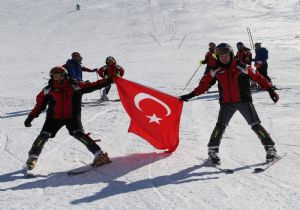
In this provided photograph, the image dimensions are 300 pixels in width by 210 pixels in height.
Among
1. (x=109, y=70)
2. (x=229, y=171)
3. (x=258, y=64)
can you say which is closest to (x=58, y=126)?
(x=229, y=171)

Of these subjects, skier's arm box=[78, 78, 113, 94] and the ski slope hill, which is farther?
skier's arm box=[78, 78, 113, 94]

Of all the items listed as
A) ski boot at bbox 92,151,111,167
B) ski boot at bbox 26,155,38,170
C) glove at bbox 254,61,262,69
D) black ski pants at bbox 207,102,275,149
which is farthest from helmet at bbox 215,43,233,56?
glove at bbox 254,61,262,69

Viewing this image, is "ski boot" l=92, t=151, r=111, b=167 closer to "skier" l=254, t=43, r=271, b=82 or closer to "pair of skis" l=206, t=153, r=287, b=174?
"pair of skis" l=206, t=153, r=287, b=174

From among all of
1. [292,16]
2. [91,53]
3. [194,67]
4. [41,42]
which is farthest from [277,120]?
[292,16]

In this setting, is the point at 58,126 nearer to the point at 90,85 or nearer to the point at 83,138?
the point at 83,138

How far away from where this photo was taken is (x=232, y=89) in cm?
657

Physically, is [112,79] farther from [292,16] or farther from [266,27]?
[292,16]

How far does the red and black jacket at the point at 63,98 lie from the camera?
661cm

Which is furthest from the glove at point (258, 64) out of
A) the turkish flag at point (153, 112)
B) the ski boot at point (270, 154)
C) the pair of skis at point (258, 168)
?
the ski boot at point (270, 154)

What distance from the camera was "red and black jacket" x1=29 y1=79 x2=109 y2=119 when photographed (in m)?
6.61

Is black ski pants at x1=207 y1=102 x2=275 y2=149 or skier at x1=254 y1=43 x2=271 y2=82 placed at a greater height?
black ski pants at x1=207 y1=102 x2=275 y2=149

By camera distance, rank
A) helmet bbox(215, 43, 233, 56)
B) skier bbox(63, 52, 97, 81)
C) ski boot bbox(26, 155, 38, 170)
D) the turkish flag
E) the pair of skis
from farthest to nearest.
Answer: skier bbox(63, 52, 97, 81), the turkish flag, ski boot bbox(26, 155, 38, 170), helmet bbox(215, 43, 233, 56), the pair of skis

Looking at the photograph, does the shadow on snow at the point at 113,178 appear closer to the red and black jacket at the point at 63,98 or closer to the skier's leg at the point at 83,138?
the skier's leg at the point at 83,138

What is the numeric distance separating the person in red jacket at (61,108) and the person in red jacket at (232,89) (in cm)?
160
